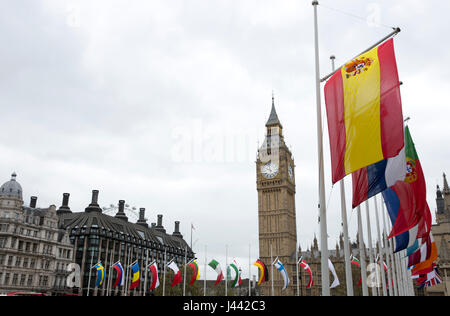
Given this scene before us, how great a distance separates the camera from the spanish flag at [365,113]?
42.5ft

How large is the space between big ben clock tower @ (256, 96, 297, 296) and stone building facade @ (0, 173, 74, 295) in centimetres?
5739

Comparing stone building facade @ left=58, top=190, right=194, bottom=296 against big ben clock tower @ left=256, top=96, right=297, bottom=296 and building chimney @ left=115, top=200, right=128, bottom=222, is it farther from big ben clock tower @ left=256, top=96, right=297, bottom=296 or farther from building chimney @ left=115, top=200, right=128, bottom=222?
big ben clock tower @ left=256, top=96, right=297, bottom=296

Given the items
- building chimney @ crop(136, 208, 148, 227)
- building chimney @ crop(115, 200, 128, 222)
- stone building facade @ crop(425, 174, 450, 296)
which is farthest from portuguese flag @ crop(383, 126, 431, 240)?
building chimney @ crop(136, 208, 148, 227)

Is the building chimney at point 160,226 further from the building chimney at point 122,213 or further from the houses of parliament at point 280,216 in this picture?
the houses of parliament at point 280,216

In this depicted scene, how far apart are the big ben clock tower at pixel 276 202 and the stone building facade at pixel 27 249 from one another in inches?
2259

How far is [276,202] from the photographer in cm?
12119

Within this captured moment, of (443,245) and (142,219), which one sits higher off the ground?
(142,219)

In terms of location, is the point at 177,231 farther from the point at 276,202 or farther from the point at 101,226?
the point at 101,226

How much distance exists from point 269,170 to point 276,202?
10655mm

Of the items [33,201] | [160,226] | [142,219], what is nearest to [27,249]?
[33,201]

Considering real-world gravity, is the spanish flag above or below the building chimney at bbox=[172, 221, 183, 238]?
below

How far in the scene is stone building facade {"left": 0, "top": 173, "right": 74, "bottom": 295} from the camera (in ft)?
220
